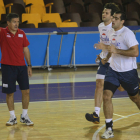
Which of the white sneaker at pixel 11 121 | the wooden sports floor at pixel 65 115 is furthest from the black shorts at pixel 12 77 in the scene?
the wooden sports floor at pixel 65 115

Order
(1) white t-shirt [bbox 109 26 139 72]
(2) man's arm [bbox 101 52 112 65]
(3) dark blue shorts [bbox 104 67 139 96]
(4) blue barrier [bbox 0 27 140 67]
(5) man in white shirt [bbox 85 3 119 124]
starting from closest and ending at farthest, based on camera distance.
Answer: (1) white t-shirt [bbox 109 26 139 72] → (3) dark blue shorts [bbox 104 67 139 96] → (2) man's arm [bbox 101 52 112 65] → (5) man in white shirt [bbox 85 3 119 124] → (4) blue barrier [bbox 0 27 140 67]

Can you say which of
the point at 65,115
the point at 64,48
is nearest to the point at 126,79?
the point at 65,115

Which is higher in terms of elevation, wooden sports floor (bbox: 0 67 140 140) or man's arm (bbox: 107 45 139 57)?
man's arm (bbox: 107 45 139 57)

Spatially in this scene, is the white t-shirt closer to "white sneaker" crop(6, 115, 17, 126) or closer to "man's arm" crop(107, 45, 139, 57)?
"man's arm" crop(107, 45, 139, 57)

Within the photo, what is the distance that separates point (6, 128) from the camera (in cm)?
450

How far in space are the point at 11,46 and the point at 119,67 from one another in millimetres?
1737

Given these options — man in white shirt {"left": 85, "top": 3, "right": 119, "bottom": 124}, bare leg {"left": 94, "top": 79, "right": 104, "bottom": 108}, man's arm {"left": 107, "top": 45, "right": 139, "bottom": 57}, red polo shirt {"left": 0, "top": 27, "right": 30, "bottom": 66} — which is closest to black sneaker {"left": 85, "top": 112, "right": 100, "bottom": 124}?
man in white shirt {"left": 85, "top": 3, "right": 119, "bottom": 124}

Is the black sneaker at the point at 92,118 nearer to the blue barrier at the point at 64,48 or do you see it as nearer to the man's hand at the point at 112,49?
the man's hand at the point at 112,49

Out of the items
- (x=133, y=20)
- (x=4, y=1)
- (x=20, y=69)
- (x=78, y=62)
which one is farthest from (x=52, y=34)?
(x=20, y=69)

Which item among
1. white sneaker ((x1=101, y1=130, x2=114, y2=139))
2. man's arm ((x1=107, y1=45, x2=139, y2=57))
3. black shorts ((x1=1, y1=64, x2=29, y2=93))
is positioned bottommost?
white sneaker ((x1=101, y1=130, x2=114, y2=139))

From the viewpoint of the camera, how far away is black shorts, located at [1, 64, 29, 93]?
184 inches

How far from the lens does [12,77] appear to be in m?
4.68

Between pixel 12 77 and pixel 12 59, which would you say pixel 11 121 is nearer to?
pixel 12 77

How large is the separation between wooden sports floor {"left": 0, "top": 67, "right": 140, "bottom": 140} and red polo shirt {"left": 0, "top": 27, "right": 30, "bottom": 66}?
104 centimetres
